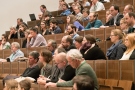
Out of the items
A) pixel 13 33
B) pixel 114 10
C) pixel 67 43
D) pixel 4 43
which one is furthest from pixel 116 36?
pixel 13 33

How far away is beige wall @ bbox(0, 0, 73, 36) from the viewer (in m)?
8.93

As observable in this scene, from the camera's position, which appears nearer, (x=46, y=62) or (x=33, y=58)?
(x=46, y=62)

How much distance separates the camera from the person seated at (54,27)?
595 centimetres

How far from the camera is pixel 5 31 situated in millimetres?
8367

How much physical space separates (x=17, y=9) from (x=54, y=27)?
10.8 ft

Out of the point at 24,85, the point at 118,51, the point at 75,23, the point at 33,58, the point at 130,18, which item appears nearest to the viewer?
the point at 24,85

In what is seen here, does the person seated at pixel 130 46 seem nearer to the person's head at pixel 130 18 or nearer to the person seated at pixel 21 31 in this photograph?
the person's head at pixel 130 18

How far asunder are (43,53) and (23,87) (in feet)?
3.44

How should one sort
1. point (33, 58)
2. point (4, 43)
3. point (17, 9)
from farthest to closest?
point (17, 9)
point (4, 43)
point (33, 58)

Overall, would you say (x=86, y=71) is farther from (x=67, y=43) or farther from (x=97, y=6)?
(x=97, y=6)

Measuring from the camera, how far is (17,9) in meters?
9.11

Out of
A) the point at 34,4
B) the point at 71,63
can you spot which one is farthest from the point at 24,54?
the point at 34,4

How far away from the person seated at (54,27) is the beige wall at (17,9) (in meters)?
2.99

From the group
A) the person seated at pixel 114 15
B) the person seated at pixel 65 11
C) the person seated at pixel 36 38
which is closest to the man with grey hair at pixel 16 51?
the person seated at pixel 36 38
